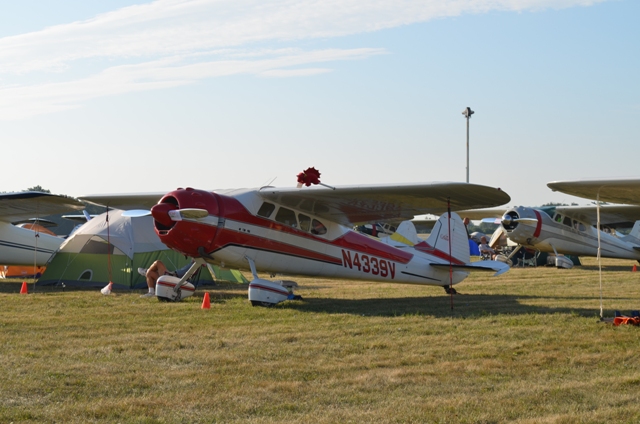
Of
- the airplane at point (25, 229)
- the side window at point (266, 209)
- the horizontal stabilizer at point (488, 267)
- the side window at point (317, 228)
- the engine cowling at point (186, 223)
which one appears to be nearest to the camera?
the engine cowling at point (186, 223)

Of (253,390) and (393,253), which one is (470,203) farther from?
(253,390)

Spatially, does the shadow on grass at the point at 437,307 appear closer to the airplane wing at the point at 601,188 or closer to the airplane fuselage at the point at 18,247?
the airplane wing at the point at 601,188

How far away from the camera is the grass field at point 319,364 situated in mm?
5699

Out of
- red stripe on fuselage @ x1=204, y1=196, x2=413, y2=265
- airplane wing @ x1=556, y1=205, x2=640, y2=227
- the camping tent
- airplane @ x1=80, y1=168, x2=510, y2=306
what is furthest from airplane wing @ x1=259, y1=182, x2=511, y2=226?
airplane wing @ x1=556, y1=205, x2=640, y2=227

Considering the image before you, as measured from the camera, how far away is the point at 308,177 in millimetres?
13633

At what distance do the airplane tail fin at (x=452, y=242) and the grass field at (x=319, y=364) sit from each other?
3.33 metres

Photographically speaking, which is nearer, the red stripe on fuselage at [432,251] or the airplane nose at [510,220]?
the red stripe on fuselage at [432,251]

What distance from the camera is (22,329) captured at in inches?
403

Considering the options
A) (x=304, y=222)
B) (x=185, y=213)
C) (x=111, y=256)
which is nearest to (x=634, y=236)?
(x=304, y=222)

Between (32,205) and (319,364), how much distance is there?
45.8 feet

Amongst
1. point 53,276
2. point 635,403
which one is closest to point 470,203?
point 635,403

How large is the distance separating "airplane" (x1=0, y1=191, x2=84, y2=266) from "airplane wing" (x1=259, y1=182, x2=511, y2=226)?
705 cm

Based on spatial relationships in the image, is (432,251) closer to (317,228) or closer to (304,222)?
(317,228)

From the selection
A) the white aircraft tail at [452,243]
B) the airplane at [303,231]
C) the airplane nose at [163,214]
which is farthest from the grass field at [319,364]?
the white aircraft tail at [452,243]
